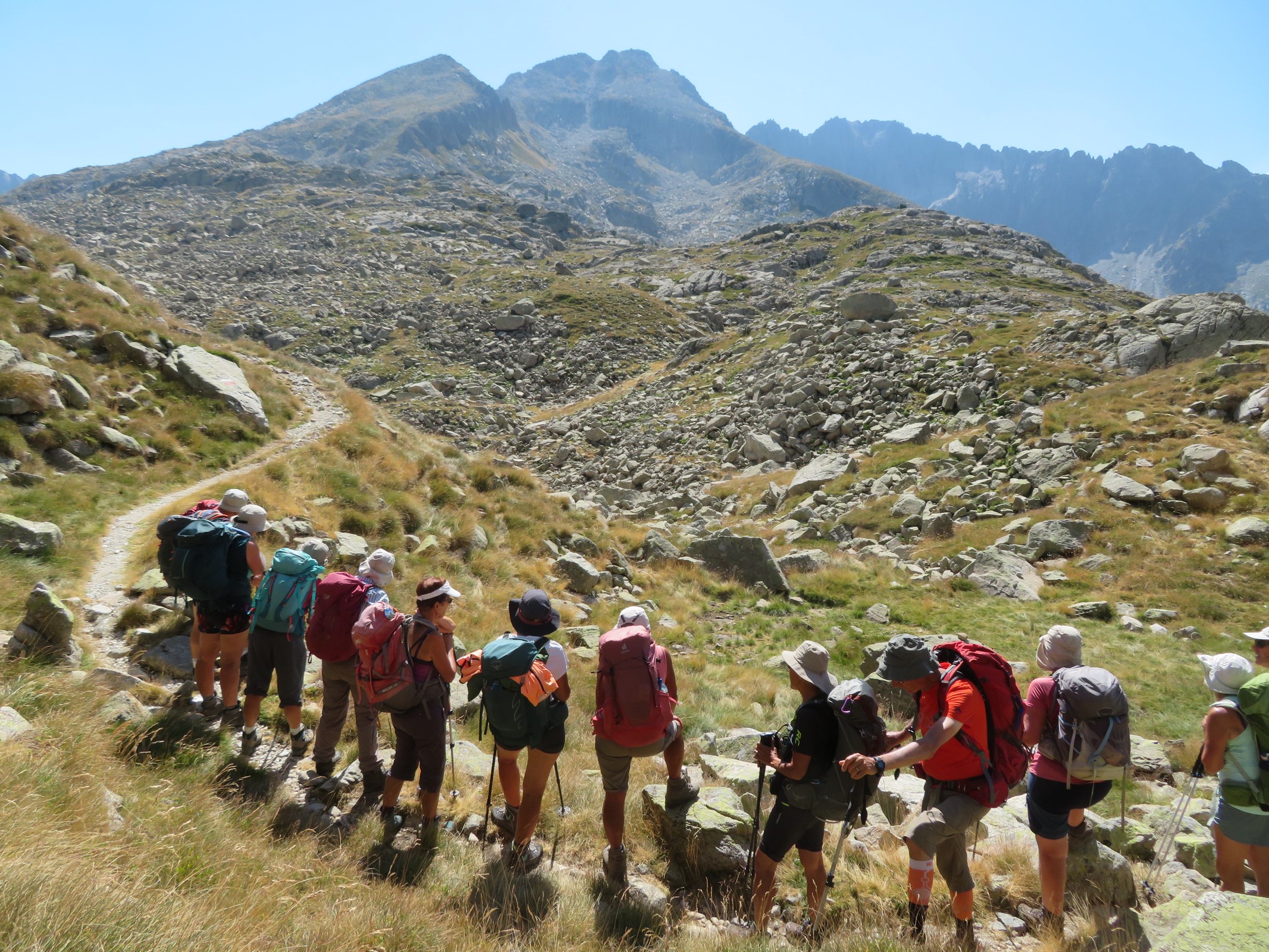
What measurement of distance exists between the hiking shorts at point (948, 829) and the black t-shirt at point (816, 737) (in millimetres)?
789

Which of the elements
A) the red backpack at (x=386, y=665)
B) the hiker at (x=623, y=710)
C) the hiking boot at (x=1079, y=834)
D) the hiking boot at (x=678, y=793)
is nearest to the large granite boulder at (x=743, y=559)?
the hiking boot at (x=678, y=793)

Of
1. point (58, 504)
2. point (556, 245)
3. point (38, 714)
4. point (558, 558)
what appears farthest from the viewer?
point (556, 245)

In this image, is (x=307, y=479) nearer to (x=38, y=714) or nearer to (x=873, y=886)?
(x=38, y=714)

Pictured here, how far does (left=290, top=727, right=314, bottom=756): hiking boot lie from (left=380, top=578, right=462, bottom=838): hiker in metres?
1.43

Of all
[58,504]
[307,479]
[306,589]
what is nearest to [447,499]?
[307,479]

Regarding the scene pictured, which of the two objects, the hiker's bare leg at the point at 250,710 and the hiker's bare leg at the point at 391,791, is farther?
the hiker's bare leg at the point at 250,710

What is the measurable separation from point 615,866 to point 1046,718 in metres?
3.50

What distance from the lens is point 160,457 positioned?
1266 cm

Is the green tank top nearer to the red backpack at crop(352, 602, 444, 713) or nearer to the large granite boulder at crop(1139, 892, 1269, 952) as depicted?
the large granite boulder at crop(1139, 892, 1269, 952)

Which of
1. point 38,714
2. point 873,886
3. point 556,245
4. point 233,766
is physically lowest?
point 873,886

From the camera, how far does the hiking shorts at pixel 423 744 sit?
4805 millimetres

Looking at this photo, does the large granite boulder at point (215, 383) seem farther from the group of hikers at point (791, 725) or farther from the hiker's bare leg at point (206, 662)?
the group of hikers at point (791, 725)

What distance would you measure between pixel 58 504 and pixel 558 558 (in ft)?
30.9

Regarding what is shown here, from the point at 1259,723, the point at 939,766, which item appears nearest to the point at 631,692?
the point at 939,766
